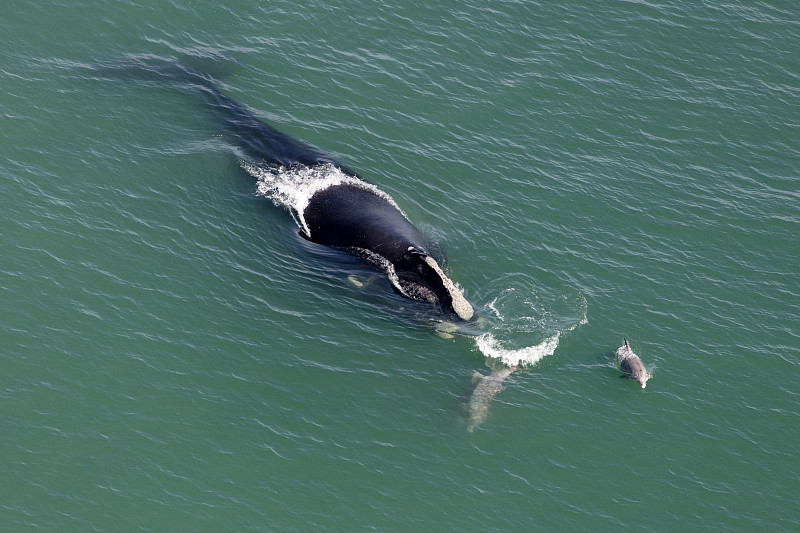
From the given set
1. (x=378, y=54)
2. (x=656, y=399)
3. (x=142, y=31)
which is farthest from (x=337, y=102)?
(x=656, y=399)

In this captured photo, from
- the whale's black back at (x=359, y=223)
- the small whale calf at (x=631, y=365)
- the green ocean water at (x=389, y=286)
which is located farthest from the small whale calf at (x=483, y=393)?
the whale's black back at (x=359, y=223)

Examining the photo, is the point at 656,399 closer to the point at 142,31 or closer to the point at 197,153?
the point at 197,153

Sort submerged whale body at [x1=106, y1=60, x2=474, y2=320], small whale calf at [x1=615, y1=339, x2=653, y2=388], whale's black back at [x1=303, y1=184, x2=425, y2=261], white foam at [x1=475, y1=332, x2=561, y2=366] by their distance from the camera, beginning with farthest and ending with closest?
whale's black back at [x1=303, y1=184, x2=425, y2=261]
submerged whale body at [x1=106, y1=60, x2=474, y2=320]
white foam at [x1=475, y1=332, x2=561, y2=366]
small whale calf at [x1=615, y1=339, x2=653, y2=388]

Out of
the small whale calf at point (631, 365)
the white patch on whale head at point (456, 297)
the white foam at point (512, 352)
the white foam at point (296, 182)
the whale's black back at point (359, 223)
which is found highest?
the white foam at point (296, 182)

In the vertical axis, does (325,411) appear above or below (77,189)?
below

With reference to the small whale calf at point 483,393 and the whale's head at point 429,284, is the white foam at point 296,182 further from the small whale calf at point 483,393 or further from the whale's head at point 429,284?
the small whale calf at point 483,393

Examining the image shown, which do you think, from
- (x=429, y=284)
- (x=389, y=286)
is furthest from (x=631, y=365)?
(x=389, y=286)

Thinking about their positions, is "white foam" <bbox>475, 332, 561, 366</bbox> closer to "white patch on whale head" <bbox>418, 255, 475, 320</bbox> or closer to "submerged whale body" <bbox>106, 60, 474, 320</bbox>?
"white patch on whale head" <bbox>418, 255, 475, 320</bbox>

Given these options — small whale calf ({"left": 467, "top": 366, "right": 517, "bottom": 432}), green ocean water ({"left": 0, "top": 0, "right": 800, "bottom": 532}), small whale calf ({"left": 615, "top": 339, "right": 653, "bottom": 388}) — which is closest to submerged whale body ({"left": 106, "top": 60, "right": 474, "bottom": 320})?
green ocean water ({"left": 0, "top": 0, "right": 800, "bottom": 532})
